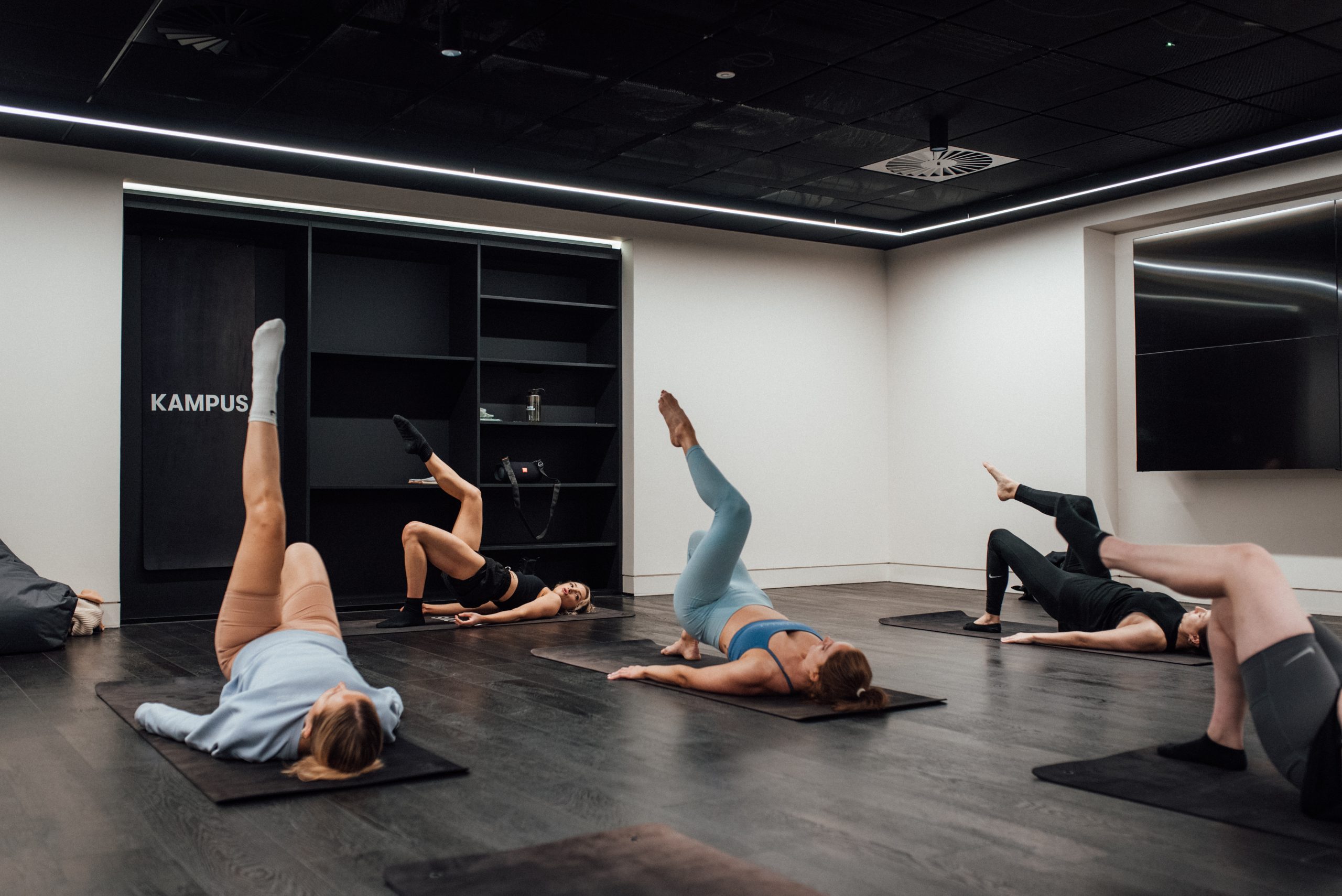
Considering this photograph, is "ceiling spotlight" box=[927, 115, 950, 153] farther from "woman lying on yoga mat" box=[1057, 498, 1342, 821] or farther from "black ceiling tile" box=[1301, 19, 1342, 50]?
"woman lying on yoga mat" box=[1057, 498, 1342, 821]

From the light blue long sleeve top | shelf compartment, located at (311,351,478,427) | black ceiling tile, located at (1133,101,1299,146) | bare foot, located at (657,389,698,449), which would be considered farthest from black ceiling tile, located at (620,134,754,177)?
the light blue long sleeve top

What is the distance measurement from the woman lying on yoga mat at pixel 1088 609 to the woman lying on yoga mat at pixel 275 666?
9.38 feet

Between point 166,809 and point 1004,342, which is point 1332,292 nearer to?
point 1004,342

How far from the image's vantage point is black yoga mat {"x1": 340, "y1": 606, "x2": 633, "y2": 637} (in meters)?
5.67

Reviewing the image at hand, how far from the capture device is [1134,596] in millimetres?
5020

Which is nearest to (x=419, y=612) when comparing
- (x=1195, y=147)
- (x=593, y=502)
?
(x=593, y=502)

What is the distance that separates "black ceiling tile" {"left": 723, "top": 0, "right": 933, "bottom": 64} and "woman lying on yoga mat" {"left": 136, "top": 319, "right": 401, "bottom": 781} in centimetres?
234

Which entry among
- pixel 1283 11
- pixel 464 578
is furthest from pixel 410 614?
pixel 1283 11

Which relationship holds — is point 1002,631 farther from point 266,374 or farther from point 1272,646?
point 266,374

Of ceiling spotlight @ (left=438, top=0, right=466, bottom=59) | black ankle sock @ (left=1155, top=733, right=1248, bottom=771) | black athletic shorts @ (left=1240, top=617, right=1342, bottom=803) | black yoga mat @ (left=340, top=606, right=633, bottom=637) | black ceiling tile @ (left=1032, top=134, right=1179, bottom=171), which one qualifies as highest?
black ceiling tile @ (left=1032, top=134, right=1179, bottom=171)

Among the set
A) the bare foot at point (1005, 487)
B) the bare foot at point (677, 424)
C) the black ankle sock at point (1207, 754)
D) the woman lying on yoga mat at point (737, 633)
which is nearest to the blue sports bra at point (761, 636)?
the woman lying on yoga mat at point (737, 633)

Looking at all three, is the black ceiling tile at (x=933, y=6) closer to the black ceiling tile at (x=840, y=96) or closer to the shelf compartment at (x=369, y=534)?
the black ceiling tile at (x=840, y=96)

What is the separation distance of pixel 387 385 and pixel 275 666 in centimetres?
451

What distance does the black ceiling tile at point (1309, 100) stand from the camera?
5.15 metres
